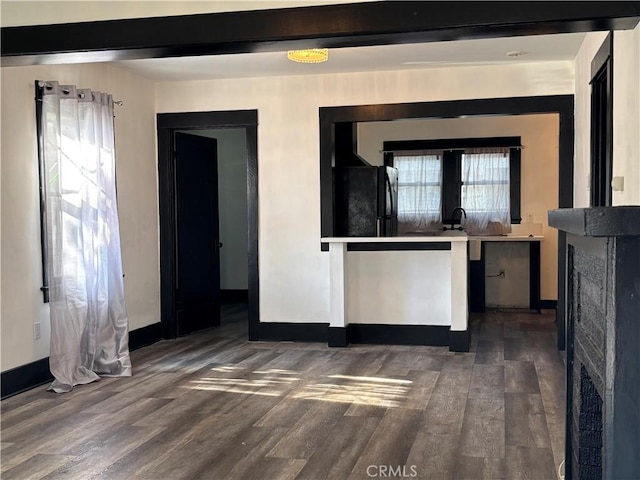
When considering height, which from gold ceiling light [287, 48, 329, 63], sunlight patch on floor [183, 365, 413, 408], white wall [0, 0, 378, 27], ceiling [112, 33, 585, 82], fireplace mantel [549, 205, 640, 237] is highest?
ceiling [112, 33, 585, 82]

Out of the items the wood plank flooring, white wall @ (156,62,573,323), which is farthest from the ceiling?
the wood plank flooring

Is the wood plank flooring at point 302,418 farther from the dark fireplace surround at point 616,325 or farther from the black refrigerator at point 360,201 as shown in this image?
the dark fireplace surround at point 616,325

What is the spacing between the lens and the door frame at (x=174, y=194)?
6.66 m

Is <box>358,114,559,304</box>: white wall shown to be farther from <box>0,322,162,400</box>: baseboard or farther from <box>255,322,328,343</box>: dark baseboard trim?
<box>0,322,162,400</box>: baseboard

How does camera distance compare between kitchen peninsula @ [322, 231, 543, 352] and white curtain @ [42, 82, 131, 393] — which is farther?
kitchen peninsula @ [322, 231, 543, 352]

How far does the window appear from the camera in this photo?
342 inches

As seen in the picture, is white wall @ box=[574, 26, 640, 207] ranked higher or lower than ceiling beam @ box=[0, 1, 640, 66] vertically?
lower

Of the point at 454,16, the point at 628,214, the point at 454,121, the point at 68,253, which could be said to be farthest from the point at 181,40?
the point at 454,121

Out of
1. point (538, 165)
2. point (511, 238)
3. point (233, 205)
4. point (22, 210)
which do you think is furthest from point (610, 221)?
point (233, 205)

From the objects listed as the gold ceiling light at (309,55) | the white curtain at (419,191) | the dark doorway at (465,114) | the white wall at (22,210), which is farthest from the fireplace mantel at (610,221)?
the white curtain at (419,191)

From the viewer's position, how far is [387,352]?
601 cm

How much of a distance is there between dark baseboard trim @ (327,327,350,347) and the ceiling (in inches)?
95.5

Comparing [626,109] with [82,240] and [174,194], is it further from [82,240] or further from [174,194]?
[174,194]

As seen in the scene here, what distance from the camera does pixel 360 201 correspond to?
21.8 feet
